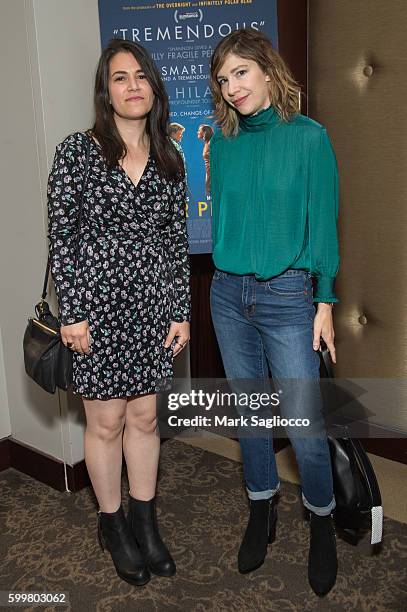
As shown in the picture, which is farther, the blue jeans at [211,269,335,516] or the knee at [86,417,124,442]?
the knee at [86,417,124,442]

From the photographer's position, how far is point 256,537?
6.90ft

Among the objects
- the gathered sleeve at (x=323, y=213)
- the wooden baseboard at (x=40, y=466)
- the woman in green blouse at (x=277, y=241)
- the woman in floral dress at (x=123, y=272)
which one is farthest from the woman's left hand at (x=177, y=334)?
the wooden baseboard at (x=40, y=466)

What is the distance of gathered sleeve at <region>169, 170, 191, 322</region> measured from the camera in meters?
2.01

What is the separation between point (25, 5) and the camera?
2211mm

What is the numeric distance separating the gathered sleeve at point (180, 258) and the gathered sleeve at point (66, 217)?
0.33m

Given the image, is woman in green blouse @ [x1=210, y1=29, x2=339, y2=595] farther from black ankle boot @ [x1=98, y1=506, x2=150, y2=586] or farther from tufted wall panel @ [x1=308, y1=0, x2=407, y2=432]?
tufted wall panel @ [x1=308, y1=0, x2=407, y2=432]

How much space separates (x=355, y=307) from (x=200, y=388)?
849 mm

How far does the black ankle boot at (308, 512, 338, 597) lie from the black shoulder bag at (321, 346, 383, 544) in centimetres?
8

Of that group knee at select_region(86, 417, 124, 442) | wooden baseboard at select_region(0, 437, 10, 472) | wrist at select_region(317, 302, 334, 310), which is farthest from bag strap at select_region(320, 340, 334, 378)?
wooden baseboard at select_region(0, 437, 10, 472)

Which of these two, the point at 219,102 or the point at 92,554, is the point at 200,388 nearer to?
the point at 92,554

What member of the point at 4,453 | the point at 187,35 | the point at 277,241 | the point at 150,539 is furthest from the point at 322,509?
the point at 187,35

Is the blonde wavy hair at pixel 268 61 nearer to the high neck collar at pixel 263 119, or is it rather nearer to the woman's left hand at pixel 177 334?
the high neck collar at pixel 263 119

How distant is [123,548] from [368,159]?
1.71m

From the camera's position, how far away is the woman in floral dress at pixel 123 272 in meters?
1.82
